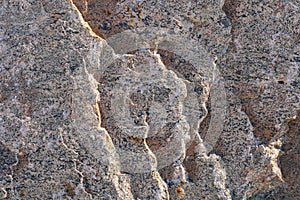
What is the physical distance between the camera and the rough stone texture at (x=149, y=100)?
3.94 meters

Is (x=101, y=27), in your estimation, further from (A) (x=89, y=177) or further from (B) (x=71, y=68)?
(A) (x=89, y=177)

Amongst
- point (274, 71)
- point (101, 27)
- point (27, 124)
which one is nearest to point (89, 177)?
point (27, 124)

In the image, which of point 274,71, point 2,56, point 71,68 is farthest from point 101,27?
point 274,71

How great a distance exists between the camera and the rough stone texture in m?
3.94

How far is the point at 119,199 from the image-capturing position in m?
4.01

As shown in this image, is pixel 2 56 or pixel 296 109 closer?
pixel 2 56

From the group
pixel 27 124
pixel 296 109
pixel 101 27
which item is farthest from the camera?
pixel 296 109

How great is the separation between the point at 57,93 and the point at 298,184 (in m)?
2.31

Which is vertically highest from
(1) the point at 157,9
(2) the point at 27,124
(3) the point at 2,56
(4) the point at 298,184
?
(1) the point at 157,9

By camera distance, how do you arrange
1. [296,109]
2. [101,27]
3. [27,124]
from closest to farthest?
[27,124]
[101,27]
[296,109]

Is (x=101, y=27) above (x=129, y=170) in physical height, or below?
above

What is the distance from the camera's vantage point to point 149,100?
14.0 feet

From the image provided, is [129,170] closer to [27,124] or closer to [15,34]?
[27,124]

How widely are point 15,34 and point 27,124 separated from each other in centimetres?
70
